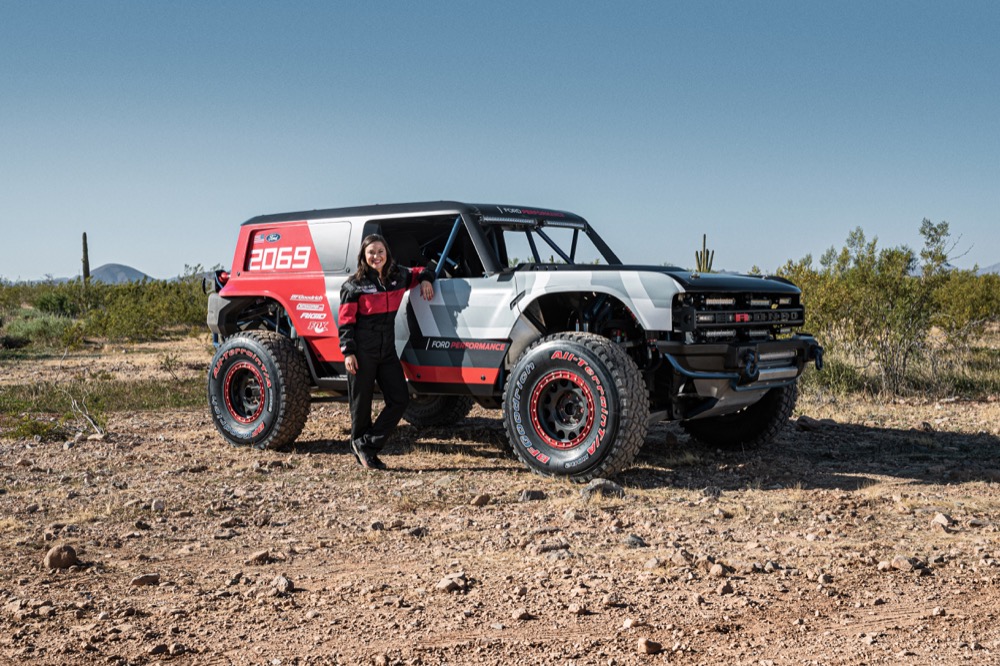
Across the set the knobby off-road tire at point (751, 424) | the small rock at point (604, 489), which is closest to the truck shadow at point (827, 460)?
the knobby off-road tire at point (751, 424)

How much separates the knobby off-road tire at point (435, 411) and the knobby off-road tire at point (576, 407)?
2.96 m

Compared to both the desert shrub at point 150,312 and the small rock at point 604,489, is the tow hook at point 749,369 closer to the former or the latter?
the small rock at point 604,489

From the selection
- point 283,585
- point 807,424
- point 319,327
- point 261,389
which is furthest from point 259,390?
point 807,424

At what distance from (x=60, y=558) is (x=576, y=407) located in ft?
12.3

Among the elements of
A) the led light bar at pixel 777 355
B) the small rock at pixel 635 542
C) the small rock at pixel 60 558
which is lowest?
the small rock at pixel 635 542

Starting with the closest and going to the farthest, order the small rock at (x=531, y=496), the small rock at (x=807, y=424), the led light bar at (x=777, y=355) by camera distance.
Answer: the small rock at (x=531, y=496), the led light bar at (x=777, y=355), the small rock at (x=807, y=424)

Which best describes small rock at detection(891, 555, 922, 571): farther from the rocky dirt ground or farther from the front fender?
the front fender

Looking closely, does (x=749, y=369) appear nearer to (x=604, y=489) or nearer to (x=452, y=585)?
(x=604, y=489)

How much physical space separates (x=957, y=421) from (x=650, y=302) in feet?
16.8

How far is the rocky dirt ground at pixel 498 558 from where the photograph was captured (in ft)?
12.8

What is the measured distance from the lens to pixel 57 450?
8953 mm

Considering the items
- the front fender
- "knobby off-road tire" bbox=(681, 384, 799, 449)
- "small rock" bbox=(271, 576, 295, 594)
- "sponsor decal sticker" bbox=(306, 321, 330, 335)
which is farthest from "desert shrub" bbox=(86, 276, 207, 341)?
"small rock" bbox=(271, 576, 295, 594)

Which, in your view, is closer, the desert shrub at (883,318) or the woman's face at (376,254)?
the woman's face at (376,254)

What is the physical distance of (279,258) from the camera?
8953mm
